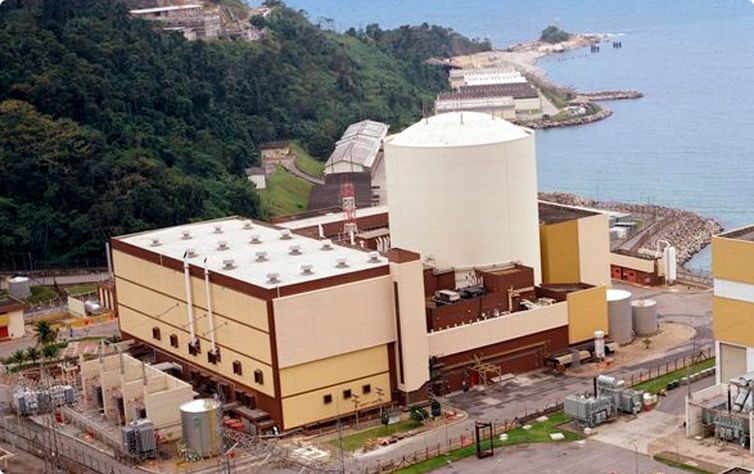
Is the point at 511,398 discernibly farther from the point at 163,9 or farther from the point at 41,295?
the point at 163,9

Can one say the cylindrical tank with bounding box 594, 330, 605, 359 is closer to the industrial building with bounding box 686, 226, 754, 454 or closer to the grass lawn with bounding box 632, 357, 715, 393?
the grass lawn with bounding box 632, 357, 715, 393

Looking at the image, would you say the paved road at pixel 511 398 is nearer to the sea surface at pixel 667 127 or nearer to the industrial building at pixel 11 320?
the industrial building at pixel 11 320

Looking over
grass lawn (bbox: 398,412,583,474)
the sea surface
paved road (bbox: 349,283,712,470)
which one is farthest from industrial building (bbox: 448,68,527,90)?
grass lawn (bbox: 398,412,583,474)

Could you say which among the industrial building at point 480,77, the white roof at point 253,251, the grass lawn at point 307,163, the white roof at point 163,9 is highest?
the white roof at point 163,9

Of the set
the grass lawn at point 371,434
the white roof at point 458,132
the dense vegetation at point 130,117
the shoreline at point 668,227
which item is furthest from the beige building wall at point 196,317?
the shoreline at point 668,227

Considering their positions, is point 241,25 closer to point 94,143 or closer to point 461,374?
point 94,143
